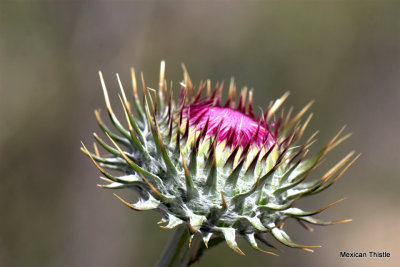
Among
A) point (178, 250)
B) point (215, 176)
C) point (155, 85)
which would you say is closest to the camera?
point (215, 176)

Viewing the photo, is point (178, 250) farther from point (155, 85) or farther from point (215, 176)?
point (155, 85)

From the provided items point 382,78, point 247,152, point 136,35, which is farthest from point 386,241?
point 247,152

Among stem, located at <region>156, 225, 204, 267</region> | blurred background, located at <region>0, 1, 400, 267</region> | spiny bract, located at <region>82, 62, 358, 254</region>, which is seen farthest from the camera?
blurred background, located at <region>0, 1, 400, 267</region>

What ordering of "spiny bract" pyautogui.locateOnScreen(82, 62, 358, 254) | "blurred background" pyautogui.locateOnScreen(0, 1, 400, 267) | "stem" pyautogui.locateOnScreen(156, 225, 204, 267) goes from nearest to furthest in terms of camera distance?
"spiny bract" pyautogui.locateOnScreen(82, 62, 358, 254) < "stem" pyautogui.locateOnScreen(156, 225, 204, 267) < "blurred background" pyautogui.locateOnScreen(0, 1, 400, 267)

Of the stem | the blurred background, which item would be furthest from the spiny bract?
the blurred background

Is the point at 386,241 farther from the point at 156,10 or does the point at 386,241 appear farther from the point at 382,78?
the point at 156,10

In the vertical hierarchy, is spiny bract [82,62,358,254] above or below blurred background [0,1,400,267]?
below

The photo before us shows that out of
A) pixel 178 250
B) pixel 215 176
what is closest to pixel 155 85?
pixel 178 250

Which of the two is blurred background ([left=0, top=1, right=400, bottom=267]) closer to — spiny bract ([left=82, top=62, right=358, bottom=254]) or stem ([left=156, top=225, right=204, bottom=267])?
stem ([left=156, top=225, right=204, bottom=267])
